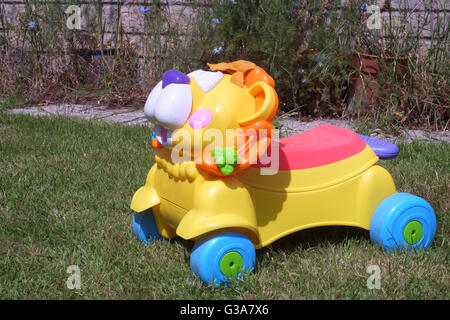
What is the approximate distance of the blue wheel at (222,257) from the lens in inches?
76.4

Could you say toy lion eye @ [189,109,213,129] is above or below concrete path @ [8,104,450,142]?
above

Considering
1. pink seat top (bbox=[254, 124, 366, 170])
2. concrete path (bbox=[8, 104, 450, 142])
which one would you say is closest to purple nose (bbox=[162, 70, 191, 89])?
pink seat top (bbox=[254, 124, 366, 170])

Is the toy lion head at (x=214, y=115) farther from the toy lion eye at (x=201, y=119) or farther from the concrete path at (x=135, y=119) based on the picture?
the concrete path at (x=135, y=119)

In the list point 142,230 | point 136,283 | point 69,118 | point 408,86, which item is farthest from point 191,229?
point 408,86

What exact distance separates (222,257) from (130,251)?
517 mm

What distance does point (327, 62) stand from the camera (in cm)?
462

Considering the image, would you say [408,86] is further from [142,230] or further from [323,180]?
[142,230]

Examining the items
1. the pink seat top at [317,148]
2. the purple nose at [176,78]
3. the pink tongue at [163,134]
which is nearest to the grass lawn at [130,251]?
the pink seat top at [317,148]

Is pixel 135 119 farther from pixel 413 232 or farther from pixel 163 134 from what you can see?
pixel 413 232

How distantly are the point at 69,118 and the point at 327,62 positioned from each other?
7.37 feet

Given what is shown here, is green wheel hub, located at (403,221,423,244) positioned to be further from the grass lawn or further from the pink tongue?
the pink tongue

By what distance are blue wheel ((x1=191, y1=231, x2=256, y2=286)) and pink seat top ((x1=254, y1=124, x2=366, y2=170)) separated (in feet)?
1.04

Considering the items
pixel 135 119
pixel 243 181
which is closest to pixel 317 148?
pixel 243 181

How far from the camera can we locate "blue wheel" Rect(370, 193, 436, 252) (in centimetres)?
223
